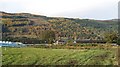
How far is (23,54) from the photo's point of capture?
33750 mm

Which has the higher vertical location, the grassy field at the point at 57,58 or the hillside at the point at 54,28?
the grassy field at the point at 57,58

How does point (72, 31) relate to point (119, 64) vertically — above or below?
below

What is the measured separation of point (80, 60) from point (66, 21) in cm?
11134

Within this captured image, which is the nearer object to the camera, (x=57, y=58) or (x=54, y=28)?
(x=57, y=58)

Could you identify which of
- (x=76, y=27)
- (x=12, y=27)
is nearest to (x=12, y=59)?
(x=12, y=27)

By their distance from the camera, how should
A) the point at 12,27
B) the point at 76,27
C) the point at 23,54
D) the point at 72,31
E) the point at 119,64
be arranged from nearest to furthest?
the point at 119,64 → the point at 23,54 → the point at 12,27 → the point at 72,31 → the point at 76,27

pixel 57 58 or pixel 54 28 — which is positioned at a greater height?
pixel 57 58

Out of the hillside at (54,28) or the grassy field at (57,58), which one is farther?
the hillside at (54,28)

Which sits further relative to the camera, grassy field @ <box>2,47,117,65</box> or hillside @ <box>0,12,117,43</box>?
hillside @ <box>0,12,117,43</box>

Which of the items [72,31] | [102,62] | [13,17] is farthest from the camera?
[13,17]

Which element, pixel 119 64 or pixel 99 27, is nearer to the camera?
pixel 119 64

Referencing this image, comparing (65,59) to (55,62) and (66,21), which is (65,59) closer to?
(55,62)

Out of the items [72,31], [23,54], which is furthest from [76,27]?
[23,54]

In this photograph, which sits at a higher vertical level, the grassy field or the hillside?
the grassy field
